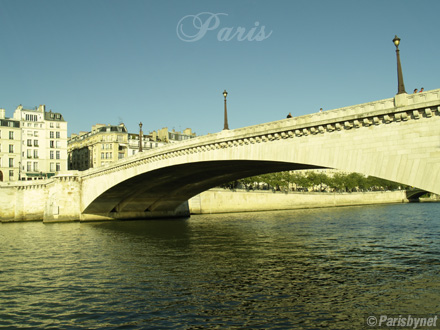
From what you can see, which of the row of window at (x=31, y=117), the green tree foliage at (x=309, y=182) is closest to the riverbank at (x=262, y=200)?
the green tree foliage at (x=309, y=182)

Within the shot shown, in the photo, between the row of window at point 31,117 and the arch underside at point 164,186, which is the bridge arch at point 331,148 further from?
the row of window at point 31,117

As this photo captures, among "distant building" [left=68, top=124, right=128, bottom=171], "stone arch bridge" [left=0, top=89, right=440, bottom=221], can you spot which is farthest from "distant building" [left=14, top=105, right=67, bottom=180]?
"stone arch bridge" [left=0, top=89, right=440, bottom=221]

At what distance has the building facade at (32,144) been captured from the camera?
70.4 m

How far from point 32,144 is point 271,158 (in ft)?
195

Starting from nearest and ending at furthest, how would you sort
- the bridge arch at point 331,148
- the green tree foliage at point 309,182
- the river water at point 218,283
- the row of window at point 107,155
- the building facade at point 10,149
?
the river water at point 218,283 → the bridge arch at point 331,148 → the building facade at point 10,149 → the green tree foliage at point 309,182 → the row of window at point 107,155

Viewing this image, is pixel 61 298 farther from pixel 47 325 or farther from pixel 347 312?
pixel 347 312

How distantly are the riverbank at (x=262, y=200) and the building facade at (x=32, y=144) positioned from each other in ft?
94.7

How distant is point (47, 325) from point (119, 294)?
10.8ft

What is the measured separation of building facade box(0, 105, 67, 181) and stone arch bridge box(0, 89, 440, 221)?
21967 millimetres

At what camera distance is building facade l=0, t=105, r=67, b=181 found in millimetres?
70375

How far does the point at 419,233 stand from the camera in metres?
31.3

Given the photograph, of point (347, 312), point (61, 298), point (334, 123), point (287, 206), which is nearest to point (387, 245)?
point (334, 123)

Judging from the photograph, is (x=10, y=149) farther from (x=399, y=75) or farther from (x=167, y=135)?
(x=399, y=75)

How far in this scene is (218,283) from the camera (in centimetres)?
1633
